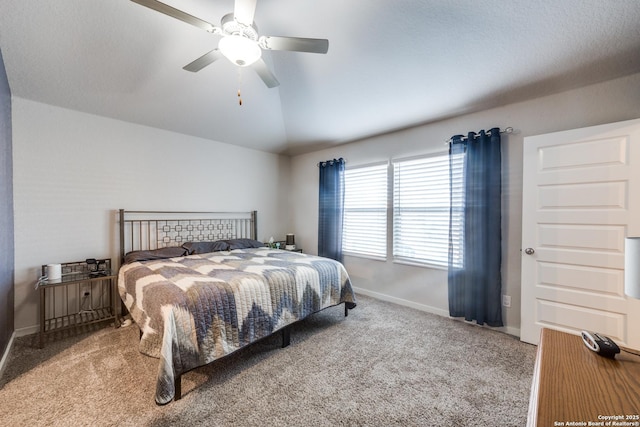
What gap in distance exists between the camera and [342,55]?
2.56 m

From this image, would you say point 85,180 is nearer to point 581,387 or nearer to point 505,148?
point 581,387

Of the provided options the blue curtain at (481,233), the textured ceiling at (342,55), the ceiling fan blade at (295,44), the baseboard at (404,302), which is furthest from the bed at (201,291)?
the ceiling fan blade at (295,44)

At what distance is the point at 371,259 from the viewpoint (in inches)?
156

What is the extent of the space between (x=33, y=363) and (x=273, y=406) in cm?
209

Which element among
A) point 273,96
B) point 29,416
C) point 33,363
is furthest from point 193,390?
point 273,96

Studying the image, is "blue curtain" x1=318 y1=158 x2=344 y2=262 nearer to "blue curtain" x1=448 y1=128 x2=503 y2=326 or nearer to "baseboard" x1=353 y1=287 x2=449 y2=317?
"baseboard" x1=353 y1=287 x2=449 y2=317

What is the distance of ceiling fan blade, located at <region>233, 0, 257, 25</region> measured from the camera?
154 centimetres

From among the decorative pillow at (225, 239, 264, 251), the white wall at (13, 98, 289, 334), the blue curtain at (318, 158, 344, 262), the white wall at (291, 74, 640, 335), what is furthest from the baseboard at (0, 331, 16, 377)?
the white wall at (291, 74, 640, 335)

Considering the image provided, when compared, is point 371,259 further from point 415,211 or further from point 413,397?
point 413,397

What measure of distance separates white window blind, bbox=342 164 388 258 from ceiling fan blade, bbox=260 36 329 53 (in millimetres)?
2270

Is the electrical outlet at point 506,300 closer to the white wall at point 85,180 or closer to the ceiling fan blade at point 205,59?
the ceiling fan blade at point 205,59

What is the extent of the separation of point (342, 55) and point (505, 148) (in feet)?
6.49

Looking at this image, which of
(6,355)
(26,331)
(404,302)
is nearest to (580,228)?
(404,302)

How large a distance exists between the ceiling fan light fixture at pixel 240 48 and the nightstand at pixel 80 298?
2.59 metres
